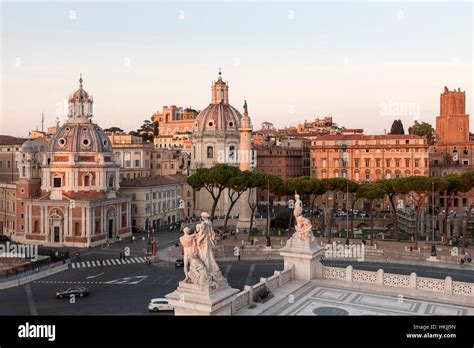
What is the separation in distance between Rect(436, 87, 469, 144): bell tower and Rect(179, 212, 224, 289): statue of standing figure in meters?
94.9

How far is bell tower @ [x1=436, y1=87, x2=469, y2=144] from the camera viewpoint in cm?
10112

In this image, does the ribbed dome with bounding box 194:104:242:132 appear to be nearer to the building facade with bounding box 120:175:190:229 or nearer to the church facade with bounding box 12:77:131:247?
the building facade with bounding box 120:175:190:229

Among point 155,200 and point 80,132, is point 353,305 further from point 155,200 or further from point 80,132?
point 155,200

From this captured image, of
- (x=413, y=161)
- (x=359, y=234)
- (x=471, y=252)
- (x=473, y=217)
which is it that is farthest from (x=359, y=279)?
(x=413, y=161)

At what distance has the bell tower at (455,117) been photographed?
332 ft

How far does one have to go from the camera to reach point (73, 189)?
193ft

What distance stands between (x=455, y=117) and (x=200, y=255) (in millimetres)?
97597

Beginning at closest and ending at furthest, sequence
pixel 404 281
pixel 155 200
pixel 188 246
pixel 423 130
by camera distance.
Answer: pixel 188 246 → pixel 404 281 → pixel 155 200 → pixel 423 130

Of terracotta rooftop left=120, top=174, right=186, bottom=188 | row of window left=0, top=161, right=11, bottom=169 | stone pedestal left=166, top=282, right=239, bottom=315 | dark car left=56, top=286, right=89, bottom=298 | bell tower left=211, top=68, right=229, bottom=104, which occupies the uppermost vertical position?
bell tower left=211, top=68, right=229, bottom=104

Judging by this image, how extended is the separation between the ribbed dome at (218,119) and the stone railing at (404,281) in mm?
63781

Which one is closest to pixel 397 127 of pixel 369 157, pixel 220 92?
pixel 369 157

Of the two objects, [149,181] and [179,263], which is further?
[149,181]

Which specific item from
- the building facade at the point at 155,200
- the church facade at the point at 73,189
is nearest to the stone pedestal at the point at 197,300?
the church facade at the point at 73,189

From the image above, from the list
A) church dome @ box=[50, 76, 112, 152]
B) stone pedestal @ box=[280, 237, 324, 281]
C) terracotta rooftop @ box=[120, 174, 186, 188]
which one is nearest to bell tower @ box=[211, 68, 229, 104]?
terracotta rooftop @ box=[120, 174, 186, 188]
